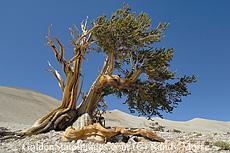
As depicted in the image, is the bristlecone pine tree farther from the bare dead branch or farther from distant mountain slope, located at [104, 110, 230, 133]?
distant mountain slope, located at [104, 110, 230, 133]

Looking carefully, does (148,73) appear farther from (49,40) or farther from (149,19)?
(49,40)

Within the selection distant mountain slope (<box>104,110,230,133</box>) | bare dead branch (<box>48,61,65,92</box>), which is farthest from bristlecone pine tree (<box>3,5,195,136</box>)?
distant mountain slope (<box>104,110,230,133</box>)

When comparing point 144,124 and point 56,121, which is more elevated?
point 144,124

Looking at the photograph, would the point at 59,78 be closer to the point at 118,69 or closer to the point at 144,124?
the point at 118,69

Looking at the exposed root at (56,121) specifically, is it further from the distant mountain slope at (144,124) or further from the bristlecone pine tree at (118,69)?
the distant mountain slope at (144,124)

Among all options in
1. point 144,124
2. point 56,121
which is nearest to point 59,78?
point 56,121

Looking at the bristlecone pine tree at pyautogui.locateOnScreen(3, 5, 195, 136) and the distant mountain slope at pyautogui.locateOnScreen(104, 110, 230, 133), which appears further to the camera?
the distant mountain slope at pyautogui.locateOnScreen(104, 110, 230, 133)

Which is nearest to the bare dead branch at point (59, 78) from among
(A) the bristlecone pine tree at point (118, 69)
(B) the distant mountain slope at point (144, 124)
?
(A) the bristlecone pine tree at point (118, 69)

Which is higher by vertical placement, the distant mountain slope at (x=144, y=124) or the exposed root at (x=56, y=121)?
the distant mountain slope at (x=144, y=124)

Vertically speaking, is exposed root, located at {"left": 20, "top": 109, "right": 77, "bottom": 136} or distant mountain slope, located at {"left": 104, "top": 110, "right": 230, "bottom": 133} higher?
distant mountain slope, located at {"left": 104, "top": 110, "right": 230, "bottom": 133}

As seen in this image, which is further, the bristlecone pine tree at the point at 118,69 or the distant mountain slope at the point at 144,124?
the distant mountain slope at the point at 144,124

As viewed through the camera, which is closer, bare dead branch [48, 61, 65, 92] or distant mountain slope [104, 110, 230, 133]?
bare dead branch [48, 61, 65, 92]

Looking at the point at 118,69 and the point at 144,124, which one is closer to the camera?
the point at 118,69

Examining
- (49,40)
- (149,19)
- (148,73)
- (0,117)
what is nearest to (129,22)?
(149,19)
